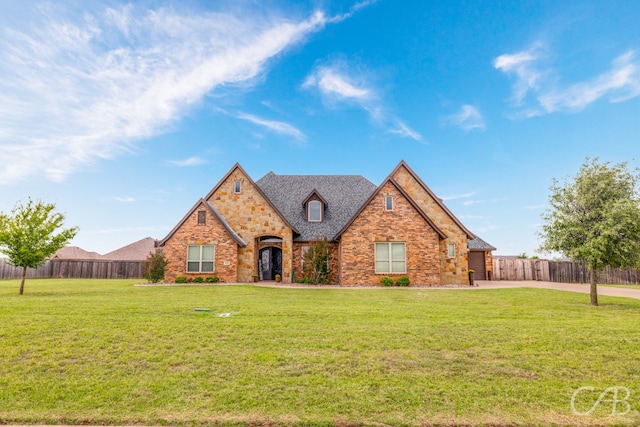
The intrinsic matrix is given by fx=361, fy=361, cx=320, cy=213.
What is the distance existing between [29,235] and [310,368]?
62.8 feet

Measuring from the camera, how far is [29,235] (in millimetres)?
18578

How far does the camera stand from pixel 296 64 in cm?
2205

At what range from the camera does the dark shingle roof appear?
27.2m

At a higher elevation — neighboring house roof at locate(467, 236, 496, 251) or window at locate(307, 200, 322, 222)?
window at locate(307, 200, 322, 222)

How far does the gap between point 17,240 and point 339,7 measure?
20.0m

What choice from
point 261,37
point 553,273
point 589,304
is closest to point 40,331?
point 261,37

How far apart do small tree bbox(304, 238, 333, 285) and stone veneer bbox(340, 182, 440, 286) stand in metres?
Answer: 1.22

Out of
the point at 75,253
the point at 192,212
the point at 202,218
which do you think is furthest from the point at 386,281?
the point at 75,253

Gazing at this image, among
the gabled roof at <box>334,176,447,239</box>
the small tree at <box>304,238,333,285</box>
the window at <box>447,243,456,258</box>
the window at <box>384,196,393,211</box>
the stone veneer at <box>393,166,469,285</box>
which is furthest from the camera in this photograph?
the window at <box>447,243,456,258</box>

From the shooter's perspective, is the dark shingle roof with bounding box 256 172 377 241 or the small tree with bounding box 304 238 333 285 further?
the dark shingle roof with bounding box 256 172 377 241

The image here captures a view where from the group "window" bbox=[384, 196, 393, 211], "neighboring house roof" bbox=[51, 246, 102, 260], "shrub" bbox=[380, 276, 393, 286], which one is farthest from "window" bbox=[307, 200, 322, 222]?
"neighboring house roof" bbox=[51, 246, 102, 260]

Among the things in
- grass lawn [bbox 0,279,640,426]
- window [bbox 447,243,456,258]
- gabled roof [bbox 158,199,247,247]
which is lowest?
grass lawn [bbox 0,279,640,426]

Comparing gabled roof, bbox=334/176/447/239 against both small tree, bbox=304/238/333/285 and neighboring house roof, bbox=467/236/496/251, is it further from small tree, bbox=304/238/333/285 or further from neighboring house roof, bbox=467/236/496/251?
neighboring house roof, bbox=467/236/496/251

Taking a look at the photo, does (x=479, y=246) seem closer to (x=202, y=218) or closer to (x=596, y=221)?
(x=596, y=221)
